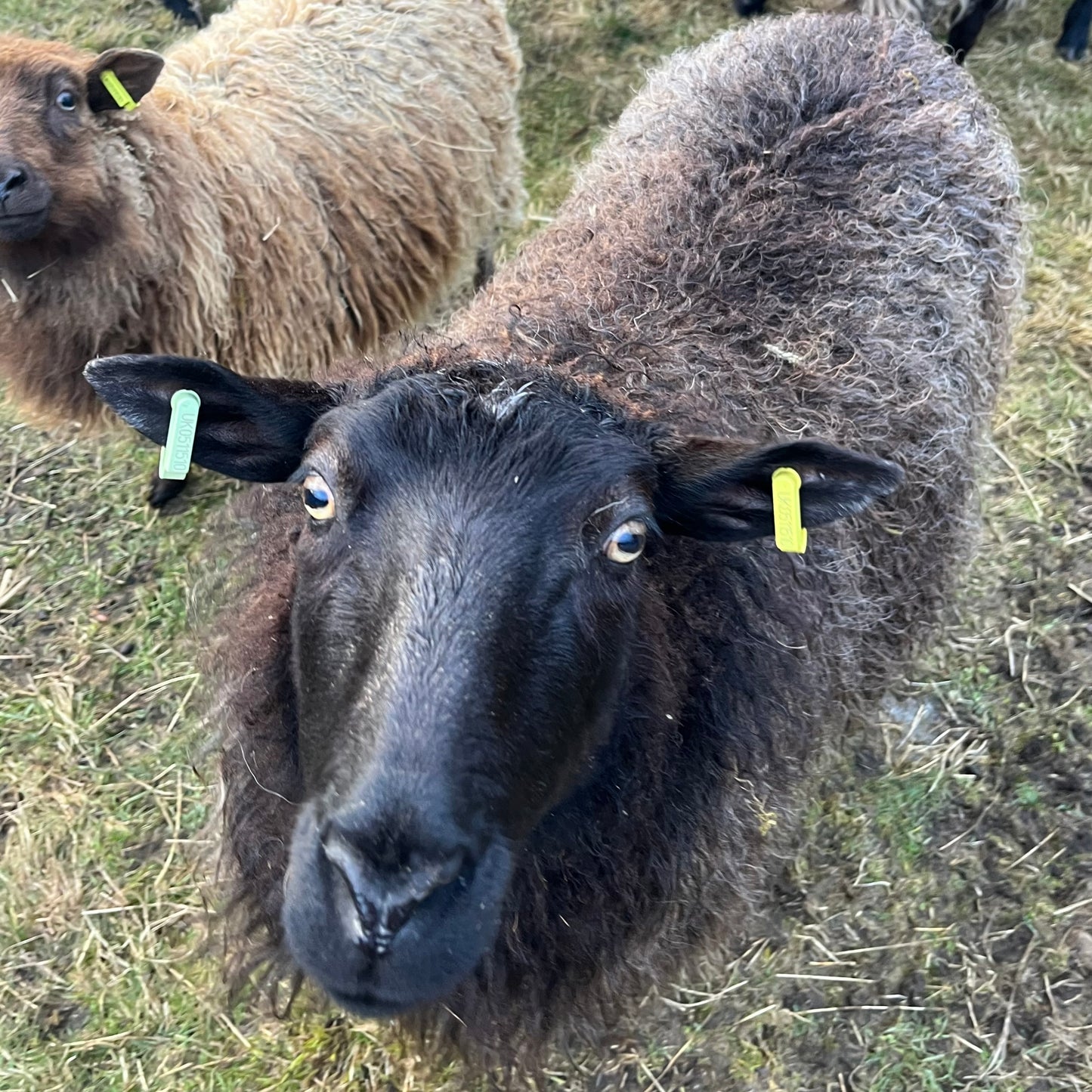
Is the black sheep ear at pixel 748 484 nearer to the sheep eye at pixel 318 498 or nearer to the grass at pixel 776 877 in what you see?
the sheep eye at pixel 318 498

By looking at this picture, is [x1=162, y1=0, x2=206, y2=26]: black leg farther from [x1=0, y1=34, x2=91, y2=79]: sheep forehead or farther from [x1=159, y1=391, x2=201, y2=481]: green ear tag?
[x1=159, y1=391, x2=201, y2=481]: green ear tag

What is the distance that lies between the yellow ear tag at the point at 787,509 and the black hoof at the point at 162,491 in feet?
11.3

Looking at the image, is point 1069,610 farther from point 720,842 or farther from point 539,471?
point 539,471

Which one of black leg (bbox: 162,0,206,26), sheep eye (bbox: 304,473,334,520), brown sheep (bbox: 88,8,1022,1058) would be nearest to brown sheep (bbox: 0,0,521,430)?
brown sheep (bbox: 88,8,1022,1058)

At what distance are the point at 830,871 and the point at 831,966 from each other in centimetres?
35

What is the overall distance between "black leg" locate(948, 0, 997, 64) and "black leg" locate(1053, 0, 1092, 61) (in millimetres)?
701

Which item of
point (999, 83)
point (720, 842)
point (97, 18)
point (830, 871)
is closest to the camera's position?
point (720, 842)

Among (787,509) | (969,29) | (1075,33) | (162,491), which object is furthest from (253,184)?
(1075,33)

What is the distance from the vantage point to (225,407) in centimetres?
203

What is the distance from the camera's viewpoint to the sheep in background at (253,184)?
344 cm

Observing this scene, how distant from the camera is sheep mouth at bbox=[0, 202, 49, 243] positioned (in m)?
3.18

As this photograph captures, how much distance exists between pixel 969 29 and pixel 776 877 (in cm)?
582

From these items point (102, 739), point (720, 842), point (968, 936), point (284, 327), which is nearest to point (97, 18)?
point (284, 327)

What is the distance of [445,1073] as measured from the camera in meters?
2.90
